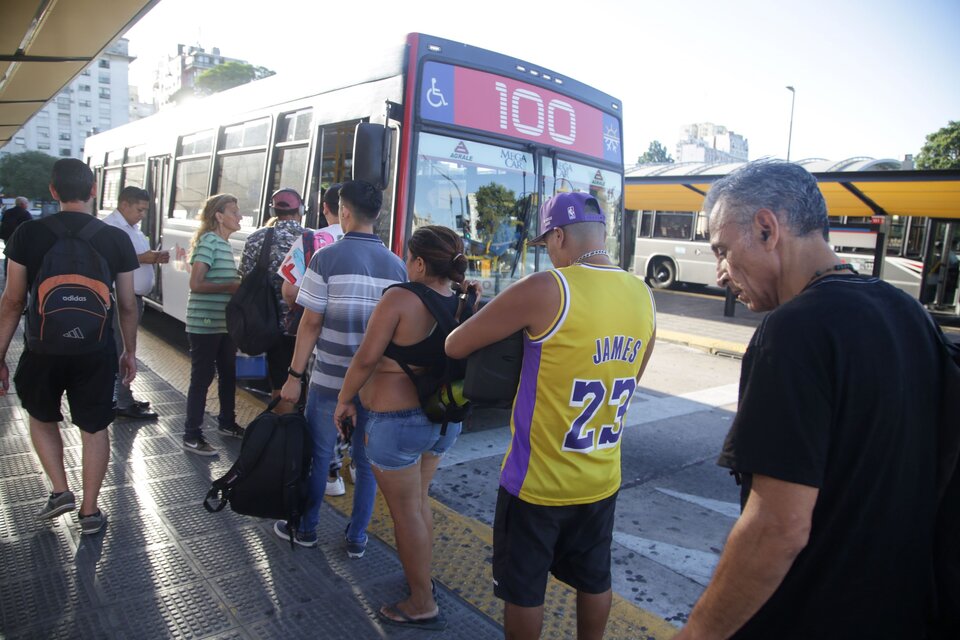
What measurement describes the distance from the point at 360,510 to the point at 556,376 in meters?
1.72

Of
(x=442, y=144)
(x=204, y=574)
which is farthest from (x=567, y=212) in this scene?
(x=442, y=144)

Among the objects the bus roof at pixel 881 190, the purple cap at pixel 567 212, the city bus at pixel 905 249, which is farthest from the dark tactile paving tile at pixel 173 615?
the city bus at pixel 905 249

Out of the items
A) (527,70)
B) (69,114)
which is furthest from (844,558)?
(69,114)

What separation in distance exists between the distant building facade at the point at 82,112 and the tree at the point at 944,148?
10397 cm

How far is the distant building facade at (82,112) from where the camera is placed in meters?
98.9

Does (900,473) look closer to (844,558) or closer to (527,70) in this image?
(844,558)

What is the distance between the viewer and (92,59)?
6.10m

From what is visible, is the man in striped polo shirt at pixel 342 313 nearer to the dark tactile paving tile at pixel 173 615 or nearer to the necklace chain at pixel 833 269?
the dark tactile paving tile at pixel 173 615

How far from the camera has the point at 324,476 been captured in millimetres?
3490

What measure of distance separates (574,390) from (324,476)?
1.87 meters

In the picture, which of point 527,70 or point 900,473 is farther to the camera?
point 527,70

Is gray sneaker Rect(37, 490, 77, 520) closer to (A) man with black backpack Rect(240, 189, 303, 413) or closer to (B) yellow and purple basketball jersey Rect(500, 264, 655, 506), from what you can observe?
(A) man with black backpack Rect(240, 189, 303, 413)

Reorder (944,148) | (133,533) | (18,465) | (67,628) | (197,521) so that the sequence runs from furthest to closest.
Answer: (944,148) → (18,465) → (197,521) → (133,533) → (67,628)

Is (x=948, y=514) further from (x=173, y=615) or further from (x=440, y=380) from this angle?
(x=173, y=615)
